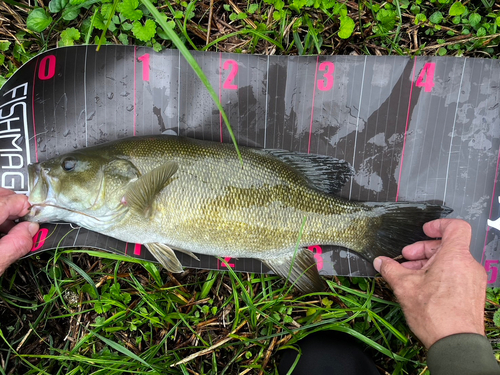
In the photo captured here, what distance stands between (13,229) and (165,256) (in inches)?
43.8

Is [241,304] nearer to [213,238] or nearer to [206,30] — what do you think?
[213,238]

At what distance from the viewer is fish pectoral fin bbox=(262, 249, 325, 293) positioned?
2479 mm

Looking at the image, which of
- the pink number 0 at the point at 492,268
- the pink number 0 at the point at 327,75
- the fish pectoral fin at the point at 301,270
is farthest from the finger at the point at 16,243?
the pink number 0 at the point at 492,268

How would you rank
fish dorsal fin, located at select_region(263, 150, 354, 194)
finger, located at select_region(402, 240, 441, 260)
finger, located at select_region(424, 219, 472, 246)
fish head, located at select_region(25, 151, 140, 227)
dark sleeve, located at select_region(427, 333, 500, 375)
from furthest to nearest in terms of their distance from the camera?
fish dorsal fin, located at select_region(263, 150, 354, 194) < finger, located at select_region(402, 240, 441, 260) < fish head, located at select_region(25, 151, 140, 227) < finger, located at select_region(424, 219, 472, 246) < dark sleeve, located at select_region(427, 333, 500, 375)

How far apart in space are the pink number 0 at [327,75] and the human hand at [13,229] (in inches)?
89.9

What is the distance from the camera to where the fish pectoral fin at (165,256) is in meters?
2.41

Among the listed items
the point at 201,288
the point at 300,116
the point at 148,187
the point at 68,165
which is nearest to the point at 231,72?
the point at 300,116

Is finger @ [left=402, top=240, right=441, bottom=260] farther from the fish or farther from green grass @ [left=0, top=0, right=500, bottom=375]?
green grass @ [left=0, top=0, right=500, bottom=375]

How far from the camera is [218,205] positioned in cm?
226

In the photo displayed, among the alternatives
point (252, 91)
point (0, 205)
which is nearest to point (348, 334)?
point (252, 91)

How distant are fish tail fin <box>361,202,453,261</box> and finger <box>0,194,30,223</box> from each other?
239cm

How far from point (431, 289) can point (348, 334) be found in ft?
2.69

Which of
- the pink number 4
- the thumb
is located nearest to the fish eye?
the thumb

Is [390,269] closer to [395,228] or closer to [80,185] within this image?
[395,228]
